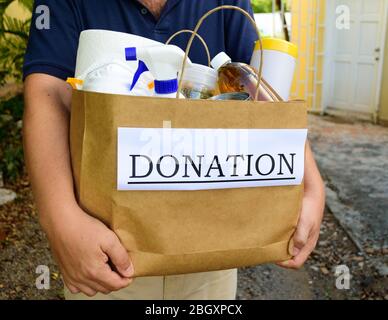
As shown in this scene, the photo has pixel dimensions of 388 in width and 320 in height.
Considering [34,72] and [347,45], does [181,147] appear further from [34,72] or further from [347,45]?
[347,45]

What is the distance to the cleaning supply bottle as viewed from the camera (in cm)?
88

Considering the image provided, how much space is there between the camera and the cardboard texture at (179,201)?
749 millimetres

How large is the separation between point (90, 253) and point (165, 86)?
0.32m

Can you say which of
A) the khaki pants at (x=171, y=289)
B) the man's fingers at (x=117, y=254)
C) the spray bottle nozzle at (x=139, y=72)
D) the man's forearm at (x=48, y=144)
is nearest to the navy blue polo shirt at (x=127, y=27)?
the man's forearm at (x=48, y=144)

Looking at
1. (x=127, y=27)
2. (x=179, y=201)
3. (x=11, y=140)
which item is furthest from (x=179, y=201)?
(x=11, y=140)

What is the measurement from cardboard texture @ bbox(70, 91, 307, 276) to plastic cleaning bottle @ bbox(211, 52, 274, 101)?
11 cm

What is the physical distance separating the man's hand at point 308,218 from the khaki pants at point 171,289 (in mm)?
311

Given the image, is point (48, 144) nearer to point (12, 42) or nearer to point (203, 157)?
point (203, 157)

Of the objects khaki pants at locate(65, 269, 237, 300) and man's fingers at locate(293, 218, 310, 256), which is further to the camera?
khaki pants at locate(65, 269, 237, 300)

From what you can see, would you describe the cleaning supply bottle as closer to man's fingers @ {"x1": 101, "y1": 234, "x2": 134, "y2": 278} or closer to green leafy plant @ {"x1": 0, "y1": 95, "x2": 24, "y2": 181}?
man's fingers @ {"x1": 101, "y1": 234, "x2": 134, "y2": 278}

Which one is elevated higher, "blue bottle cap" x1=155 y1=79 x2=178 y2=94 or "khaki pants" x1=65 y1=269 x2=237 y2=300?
"blue bottle cap" x1=155 y1=79 x2=178 y2=94

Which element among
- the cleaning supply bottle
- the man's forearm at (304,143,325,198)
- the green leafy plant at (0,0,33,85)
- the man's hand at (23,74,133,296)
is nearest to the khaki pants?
the man's hand at (23,74,133,296)

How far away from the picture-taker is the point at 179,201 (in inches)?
31.4

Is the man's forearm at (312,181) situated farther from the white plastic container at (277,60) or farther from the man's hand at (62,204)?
the man's hand at (62,204)
